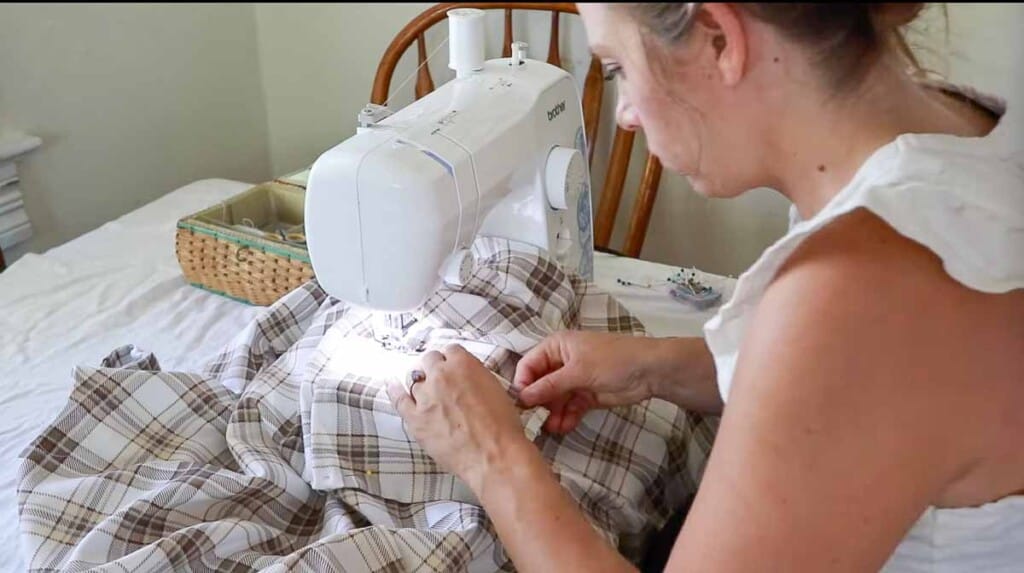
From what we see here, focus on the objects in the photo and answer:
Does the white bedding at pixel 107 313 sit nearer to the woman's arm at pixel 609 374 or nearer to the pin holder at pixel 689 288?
the pin holder at pixel 689 288

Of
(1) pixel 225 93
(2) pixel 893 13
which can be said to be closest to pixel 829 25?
(2) pixel 893 13

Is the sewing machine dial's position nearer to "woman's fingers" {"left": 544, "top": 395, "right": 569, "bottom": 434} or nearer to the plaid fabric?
the plaid fabric

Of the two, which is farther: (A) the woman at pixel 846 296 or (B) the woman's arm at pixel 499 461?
(B) the woman's arm at pixel 499 461

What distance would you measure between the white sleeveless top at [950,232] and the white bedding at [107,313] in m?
0.54

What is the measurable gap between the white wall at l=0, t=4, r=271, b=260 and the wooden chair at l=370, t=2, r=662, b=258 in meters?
0.58

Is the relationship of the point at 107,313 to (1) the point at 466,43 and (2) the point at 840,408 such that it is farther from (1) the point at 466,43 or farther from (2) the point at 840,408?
(2) the point at 840,408

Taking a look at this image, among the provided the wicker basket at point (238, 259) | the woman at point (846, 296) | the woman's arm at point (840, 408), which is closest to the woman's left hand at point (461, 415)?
the woman at point (846, 296)

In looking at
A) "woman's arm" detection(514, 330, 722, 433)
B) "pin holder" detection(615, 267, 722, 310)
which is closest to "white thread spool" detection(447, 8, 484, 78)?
"woman's arm" detection(514, 330, 722, 433)

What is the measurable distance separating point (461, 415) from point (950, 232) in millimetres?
420

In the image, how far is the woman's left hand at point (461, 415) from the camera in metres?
0.85

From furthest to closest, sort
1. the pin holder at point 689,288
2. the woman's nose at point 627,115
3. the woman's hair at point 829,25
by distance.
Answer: the pin holder at point 689,288 < the woman's nose at point 627,115 < the woman's hair at point 829,25

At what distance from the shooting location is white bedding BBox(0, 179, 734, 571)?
1199 mm

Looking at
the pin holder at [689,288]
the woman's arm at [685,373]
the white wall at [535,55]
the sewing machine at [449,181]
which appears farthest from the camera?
the white wall at [535,55]

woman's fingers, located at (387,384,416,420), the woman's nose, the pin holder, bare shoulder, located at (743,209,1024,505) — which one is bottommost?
the pin holder
